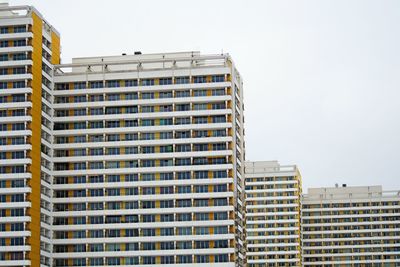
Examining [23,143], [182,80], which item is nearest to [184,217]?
[182,80]

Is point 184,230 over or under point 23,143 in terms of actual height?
under

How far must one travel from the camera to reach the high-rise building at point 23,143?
133 metres

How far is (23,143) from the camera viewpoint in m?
137

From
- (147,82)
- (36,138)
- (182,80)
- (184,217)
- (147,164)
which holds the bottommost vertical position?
(184,217)

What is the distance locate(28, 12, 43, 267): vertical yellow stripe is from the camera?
135 metres

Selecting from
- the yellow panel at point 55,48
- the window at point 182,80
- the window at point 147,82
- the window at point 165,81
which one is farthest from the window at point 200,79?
the yellow panel at point 55,48

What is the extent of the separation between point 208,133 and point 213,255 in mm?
22758

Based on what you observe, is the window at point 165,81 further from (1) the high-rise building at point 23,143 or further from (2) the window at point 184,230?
(2) the window at point 184,230

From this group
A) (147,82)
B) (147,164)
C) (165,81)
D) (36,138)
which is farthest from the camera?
(147,82)

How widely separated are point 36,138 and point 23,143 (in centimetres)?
364

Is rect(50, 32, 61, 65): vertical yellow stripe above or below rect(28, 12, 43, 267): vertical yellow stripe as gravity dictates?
above

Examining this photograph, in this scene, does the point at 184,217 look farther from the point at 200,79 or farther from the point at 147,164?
the point at 200,79

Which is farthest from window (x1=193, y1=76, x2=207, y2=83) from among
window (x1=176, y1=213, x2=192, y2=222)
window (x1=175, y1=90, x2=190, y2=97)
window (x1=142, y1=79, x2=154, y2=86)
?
window (x1=176, y1=213, x2=192, y2=222)

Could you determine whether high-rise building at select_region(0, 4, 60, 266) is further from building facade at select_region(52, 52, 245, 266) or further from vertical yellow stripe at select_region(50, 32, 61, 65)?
building facade at select_region(52, 52, 245, 266)
